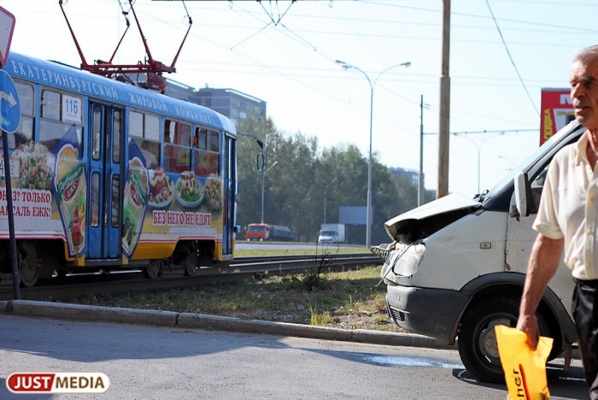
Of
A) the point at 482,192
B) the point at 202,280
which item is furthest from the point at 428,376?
the point at 202,280

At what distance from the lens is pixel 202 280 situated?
1825 centimetres

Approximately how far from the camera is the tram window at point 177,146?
1709 centimetres

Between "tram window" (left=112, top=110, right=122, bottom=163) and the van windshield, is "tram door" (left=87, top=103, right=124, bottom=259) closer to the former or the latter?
"tram window" (left=112, top=110, right=122, bottom=163)

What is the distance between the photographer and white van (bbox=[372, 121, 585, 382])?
731cm

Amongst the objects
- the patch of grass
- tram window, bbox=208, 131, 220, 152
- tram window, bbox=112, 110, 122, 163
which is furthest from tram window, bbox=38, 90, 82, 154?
tram window, bbox=208, 131, 220, 152

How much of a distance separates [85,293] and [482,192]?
314 inches

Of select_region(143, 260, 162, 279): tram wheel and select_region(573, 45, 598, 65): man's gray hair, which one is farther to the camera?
select_region(143, 260, 162, 279): tram wheel

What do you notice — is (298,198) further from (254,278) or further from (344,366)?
(344,366)

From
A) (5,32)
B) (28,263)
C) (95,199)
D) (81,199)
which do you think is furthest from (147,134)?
(5,32)

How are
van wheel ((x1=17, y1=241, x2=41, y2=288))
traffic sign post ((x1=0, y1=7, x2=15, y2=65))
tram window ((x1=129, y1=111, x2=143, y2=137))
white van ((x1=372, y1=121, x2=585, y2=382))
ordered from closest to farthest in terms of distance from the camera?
white van ((x1=372, y1=121, x2=585, y2=382)), traffic sign post ((x1=0, y1=7, x2=15, y2=65)), van wheel ((x1=17, y1=241, x2=41, y2=288)), tram window ((x1=129, y1=111, x2=143, y2=137))

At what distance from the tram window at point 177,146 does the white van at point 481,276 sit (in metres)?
9.99

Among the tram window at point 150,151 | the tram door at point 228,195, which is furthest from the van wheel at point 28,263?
the tram door at point 228,195

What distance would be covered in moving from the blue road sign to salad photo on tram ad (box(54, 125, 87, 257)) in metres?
2.98

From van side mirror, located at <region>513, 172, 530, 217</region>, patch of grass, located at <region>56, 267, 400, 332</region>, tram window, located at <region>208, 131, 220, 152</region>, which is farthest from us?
tram window, located at <region>208, 131, 220, 152</region>
